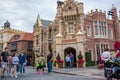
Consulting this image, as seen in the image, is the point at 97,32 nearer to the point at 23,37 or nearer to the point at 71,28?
the point at 71,28

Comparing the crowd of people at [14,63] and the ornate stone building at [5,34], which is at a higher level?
the ornate stone building at [5,34]

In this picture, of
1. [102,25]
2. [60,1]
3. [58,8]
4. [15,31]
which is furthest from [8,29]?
[102,25]

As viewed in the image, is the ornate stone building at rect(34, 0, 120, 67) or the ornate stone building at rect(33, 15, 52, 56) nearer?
the ornate stone building at rect(34, 0, 120, 67)

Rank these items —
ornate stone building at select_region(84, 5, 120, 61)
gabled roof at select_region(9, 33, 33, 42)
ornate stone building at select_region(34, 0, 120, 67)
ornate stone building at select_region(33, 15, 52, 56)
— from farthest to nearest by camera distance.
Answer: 1. gabled roof at select_region(9, 33, 33, 42)
2. ornate stone building at select_region(33, 15, 52, 56)
3. ornate stone building at select_region(84, 5, 120, 61)
4. ornate stone building at select_region(34, 0, 120, 67)

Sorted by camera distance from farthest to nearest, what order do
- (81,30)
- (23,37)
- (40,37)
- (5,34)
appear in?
(5,34) < (23,37) < (40,37) < (81,30)

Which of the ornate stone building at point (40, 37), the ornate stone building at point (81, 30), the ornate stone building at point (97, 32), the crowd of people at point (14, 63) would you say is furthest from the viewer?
the ornate stone building at point (40, 37)

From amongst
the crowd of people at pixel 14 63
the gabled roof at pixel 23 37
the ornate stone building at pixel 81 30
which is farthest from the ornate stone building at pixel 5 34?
the crowd of people at pixel 14 63

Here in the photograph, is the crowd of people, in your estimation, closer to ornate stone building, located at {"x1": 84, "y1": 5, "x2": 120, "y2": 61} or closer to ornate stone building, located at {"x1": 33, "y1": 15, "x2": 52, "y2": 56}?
ornate stone building, located at {"x1": 84, "y1": 5, "x2": 120, "y2": 61}

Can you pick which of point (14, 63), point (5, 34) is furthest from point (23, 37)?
point (14, 63)

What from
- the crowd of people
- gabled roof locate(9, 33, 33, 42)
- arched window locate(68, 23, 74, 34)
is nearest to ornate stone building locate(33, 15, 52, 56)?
Answer: arched window locate(68, 23, 74, 34)

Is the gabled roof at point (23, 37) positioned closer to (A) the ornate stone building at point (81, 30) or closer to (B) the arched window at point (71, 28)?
(A) the ornate stone building at point (81, 30)

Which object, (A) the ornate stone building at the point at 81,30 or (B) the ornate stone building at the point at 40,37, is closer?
(A) the ornate stone building at the point at 81,30

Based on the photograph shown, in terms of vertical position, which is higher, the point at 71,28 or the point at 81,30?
the point at 71,28

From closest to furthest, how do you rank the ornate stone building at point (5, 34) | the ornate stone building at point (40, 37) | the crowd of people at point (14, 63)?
the crowd of people at point (14, 63) → the ornate stone building at point (40, 37) → the ornate stone building at point (5, 34)
